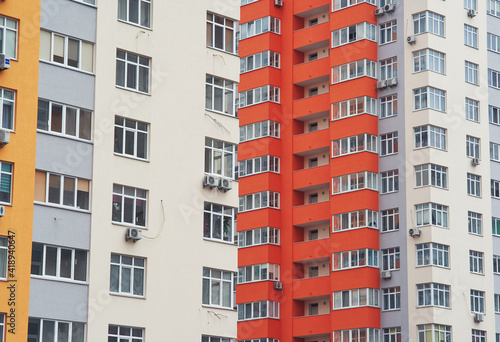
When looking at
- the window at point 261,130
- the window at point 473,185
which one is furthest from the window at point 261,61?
the window at point 473,185

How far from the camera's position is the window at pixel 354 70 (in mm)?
73125

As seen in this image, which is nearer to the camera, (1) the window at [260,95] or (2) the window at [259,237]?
(2) the window at [259,237]

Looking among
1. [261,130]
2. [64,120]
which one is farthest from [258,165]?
[64,120]

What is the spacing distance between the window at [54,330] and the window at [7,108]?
Answer: 23.3 feet

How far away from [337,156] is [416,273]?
9.92 metres

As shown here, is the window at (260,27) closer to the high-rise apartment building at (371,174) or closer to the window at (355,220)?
the high-rise apartment building at (371,174)

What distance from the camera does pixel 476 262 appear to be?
70.6 m

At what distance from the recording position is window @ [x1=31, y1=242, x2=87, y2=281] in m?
39.8

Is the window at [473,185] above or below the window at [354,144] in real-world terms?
below

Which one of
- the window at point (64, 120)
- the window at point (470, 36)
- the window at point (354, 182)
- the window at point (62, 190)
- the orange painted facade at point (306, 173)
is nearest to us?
the window at point (62, 190)

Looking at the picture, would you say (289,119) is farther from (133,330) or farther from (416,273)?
(133,330)

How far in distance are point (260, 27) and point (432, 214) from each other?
65.2 feet

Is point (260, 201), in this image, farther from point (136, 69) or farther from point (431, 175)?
point (136, 69)

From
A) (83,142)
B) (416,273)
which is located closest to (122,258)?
(83,142)
